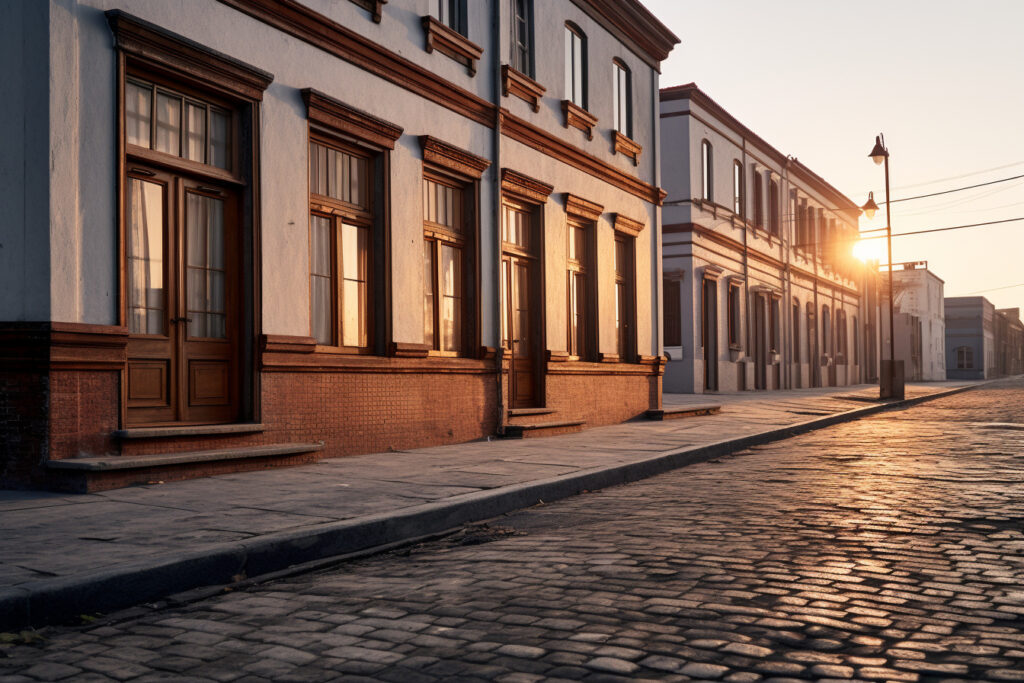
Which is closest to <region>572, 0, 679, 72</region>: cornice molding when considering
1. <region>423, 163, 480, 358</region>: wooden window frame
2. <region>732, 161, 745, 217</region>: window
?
<region>423, 163, 480, 358</region>: wooden window frame

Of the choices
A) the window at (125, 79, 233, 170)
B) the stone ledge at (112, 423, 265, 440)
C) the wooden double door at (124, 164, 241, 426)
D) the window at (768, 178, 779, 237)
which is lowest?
the stone ledge at (112, 423, 265, 440)

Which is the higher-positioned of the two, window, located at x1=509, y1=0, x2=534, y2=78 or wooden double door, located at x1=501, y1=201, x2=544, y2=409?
window, located at x1=509, y1=0, x2=534, y2=78

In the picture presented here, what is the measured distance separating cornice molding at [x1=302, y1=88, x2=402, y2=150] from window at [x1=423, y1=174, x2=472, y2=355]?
1227 mm

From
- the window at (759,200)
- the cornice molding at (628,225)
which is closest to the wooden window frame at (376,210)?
the cornice molding at (628,225)

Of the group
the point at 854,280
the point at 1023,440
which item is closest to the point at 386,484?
the point at 1023,440

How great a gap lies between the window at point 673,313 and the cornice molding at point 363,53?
1481cm

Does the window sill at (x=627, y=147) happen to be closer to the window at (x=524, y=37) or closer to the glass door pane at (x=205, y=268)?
the window at (x=524, y=37)

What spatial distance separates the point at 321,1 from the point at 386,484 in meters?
5.41

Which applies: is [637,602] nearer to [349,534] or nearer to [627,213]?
[349,534]

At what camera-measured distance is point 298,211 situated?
32.5 ft

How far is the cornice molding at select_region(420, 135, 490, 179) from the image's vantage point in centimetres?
1198

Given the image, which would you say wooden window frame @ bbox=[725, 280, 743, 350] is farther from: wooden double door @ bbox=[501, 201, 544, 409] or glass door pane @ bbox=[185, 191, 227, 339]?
glass door pane @ bbox=[185, 191, 227, 339]

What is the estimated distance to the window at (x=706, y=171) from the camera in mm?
28188

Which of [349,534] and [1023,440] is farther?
[1023,440]
